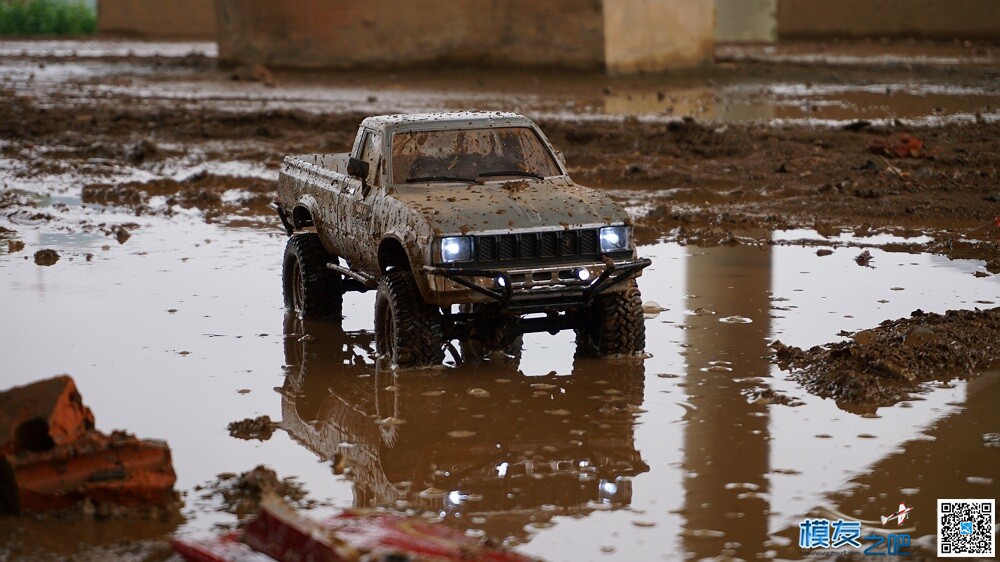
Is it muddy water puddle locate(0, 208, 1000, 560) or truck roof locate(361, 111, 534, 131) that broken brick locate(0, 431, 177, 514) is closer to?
muddy water puddle locate(0, 208, 1000, 560)

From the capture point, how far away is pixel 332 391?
8711 mm

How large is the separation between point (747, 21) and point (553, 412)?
120 feet

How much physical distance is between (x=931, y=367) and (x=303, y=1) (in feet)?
75.5

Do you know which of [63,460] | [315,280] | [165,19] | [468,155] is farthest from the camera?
[165,19]

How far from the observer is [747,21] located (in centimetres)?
4294

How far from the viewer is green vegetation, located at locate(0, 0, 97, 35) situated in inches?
1939

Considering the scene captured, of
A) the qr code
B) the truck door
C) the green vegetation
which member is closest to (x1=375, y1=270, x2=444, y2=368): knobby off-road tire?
the truck door

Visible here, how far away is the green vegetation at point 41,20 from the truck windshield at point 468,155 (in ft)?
139

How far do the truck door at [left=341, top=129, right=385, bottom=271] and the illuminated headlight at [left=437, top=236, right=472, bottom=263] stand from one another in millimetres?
792

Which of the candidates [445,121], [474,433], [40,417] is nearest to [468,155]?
[445,121]

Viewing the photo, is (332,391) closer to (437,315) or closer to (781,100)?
(437,315)

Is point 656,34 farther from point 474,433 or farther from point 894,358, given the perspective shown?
point 474,433

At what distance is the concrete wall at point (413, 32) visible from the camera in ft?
92.8

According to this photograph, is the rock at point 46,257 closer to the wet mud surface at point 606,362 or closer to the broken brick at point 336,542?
the wet mud surface at point 606,362
